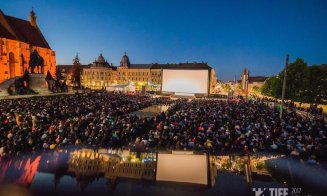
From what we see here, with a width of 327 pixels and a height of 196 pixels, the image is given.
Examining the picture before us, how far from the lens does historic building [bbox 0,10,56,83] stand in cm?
4606

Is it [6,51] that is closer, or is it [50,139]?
[50,139]

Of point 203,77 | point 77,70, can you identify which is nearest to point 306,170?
point 203,77

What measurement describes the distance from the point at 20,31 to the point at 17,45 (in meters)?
8.16

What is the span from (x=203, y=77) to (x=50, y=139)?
4039 cm

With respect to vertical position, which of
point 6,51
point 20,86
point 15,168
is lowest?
point 15,168

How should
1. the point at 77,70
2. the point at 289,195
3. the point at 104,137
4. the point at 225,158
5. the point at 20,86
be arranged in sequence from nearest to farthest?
the point at 289,195
the point at 225,158
the point at 104,137
the point at 20,86
the point at 77,70

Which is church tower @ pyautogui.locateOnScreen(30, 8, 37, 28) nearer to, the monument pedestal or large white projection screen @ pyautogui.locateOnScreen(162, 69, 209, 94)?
the monument pedestal

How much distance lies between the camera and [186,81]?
49.4m

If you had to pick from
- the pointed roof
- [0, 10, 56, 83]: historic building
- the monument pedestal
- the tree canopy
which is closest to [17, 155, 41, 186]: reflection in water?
the monument pedestal

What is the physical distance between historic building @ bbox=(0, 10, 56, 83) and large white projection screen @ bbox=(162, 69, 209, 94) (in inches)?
1279

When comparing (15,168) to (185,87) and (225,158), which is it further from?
(185,87)

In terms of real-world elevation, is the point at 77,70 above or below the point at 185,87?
above

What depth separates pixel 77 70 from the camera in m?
73.2

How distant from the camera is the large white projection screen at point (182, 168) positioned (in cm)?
799
